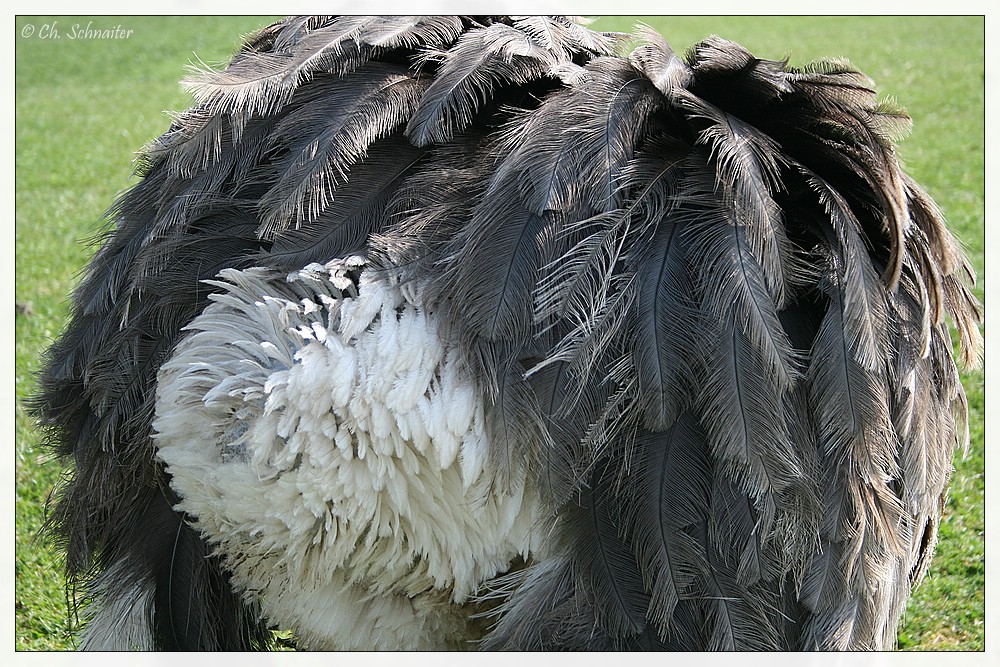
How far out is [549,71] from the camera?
220 centimetres

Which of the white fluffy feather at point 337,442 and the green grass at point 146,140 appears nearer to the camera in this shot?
the white fluffy feather at point 337,442

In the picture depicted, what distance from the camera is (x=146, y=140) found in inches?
310

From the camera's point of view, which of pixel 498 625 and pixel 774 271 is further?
pixel 498 625

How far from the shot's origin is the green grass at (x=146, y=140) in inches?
138

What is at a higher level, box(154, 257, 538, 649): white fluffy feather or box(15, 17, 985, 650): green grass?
box(154, 257, 538, 649): white fluffy feather

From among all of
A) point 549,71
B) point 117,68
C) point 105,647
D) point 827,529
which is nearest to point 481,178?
point 549,71

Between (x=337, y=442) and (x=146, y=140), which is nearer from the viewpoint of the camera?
(x=337, y=442)

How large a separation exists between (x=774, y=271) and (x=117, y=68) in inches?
403

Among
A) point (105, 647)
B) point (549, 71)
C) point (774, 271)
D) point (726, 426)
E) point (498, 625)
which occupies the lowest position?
point (105, 647)

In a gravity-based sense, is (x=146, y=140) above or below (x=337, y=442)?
below

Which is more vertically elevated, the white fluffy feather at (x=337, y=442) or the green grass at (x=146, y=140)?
the white fluffy feather at (x=337, y=442)

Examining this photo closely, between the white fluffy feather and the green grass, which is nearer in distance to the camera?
the white fluffy feather

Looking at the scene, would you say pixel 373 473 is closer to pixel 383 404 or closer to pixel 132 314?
pixel 383 404

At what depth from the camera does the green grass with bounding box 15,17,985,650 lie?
11.5ft
